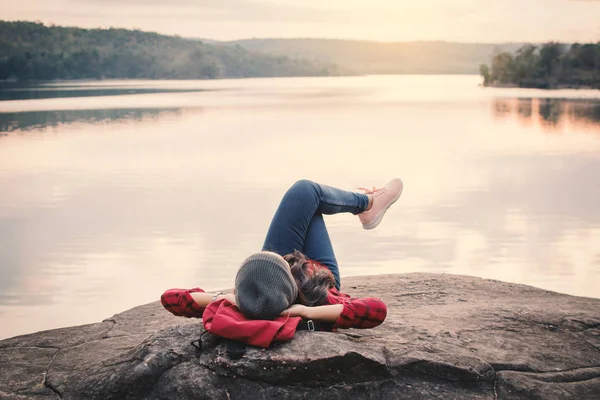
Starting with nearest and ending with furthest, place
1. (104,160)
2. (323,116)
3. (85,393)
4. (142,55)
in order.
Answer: (85,393)
(104,160)
(323,116)
(142,55)

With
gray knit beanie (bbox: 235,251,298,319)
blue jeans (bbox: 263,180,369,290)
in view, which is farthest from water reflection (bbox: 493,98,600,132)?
gray knit beanie (bbox: 235,251,298,319)

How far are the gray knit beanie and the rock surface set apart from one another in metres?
0.19

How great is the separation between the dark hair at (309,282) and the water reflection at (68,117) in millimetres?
19551

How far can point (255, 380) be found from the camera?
3375 millimetres

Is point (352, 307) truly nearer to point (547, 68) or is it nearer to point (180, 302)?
point (180, 302)

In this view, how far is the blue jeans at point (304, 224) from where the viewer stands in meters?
4.07

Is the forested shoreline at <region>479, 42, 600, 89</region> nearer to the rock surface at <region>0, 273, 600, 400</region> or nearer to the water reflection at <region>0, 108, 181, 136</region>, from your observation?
the water reflection at <region>0, 108, 181, 136</region>

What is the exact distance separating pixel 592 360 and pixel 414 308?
4.22 ft

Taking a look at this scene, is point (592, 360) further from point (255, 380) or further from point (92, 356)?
point (92, 356)

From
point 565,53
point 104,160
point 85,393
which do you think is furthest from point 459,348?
point 565,53

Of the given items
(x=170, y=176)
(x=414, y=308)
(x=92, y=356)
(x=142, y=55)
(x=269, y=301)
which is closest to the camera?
(x=269, y=301)

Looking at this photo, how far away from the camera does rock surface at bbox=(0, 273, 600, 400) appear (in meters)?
3.39

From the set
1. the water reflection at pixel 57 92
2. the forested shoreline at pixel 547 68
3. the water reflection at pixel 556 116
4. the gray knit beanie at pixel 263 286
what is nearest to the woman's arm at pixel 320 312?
the gray knit beanie at pixel 263 286

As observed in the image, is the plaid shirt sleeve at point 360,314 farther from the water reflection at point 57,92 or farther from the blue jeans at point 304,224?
the water reflection at point 57,92
